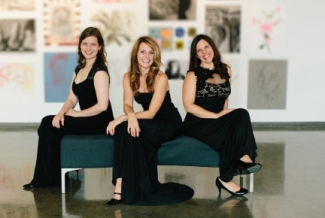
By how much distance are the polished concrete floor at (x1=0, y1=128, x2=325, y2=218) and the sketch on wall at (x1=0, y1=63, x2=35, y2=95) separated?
1.72 metres

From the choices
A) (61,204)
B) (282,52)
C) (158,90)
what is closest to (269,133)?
(282,52)

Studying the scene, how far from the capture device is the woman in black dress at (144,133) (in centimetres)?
364

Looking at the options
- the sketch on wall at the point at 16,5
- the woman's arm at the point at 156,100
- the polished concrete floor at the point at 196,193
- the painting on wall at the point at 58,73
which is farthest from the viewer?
the painting on wall at the point at 58,73

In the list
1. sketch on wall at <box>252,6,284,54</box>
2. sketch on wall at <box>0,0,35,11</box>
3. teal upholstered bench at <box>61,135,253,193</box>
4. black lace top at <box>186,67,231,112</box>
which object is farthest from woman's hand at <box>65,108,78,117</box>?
sketch on wall at <box>252,6,284,54</box>

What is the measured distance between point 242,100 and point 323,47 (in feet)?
4.73

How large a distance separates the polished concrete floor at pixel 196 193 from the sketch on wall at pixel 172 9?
2449mm

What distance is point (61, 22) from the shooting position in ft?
Answer: 22.9

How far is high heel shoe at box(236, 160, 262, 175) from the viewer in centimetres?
366

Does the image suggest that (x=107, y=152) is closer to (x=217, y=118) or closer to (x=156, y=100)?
(x=156, y=100)

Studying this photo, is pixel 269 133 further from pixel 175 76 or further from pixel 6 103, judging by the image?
pixel 6 103

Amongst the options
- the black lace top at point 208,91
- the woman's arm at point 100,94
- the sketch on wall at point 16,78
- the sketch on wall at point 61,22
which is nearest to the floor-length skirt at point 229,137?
the black lace top at point 208,91

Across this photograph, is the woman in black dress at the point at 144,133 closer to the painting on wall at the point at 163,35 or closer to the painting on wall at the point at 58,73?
the painting on wall at the point at 163,35

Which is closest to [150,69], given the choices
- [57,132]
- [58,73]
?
[57,132]

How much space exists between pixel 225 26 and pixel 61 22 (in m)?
2.41
